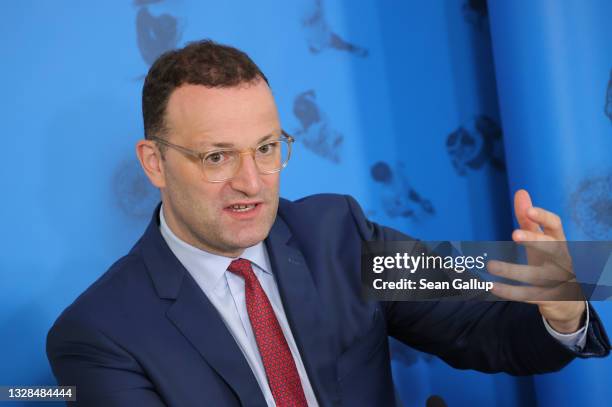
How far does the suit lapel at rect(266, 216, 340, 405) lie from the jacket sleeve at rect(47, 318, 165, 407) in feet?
1.12

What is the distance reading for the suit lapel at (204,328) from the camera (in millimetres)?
1521

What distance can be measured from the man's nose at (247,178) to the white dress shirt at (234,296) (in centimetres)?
19

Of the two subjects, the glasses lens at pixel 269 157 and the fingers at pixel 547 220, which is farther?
the glasses lens at pixel 269 157

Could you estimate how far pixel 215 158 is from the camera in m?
1.55

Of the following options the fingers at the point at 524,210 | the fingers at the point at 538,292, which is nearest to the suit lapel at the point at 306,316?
the fingers at the point at 538,292

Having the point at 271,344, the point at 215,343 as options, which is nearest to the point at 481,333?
the point at 271,344

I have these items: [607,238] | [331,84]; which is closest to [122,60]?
[331,84]

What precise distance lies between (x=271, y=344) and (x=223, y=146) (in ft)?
1.47

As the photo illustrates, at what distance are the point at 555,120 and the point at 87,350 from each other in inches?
52.3

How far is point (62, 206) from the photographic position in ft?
6.40

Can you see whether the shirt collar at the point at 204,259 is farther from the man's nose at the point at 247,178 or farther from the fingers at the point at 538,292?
the fingers at the point at 538,292

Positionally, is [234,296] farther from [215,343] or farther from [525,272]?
[525,272]

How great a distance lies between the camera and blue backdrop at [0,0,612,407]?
6.33 feet

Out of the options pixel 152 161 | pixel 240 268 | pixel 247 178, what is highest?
pixel 152 161
